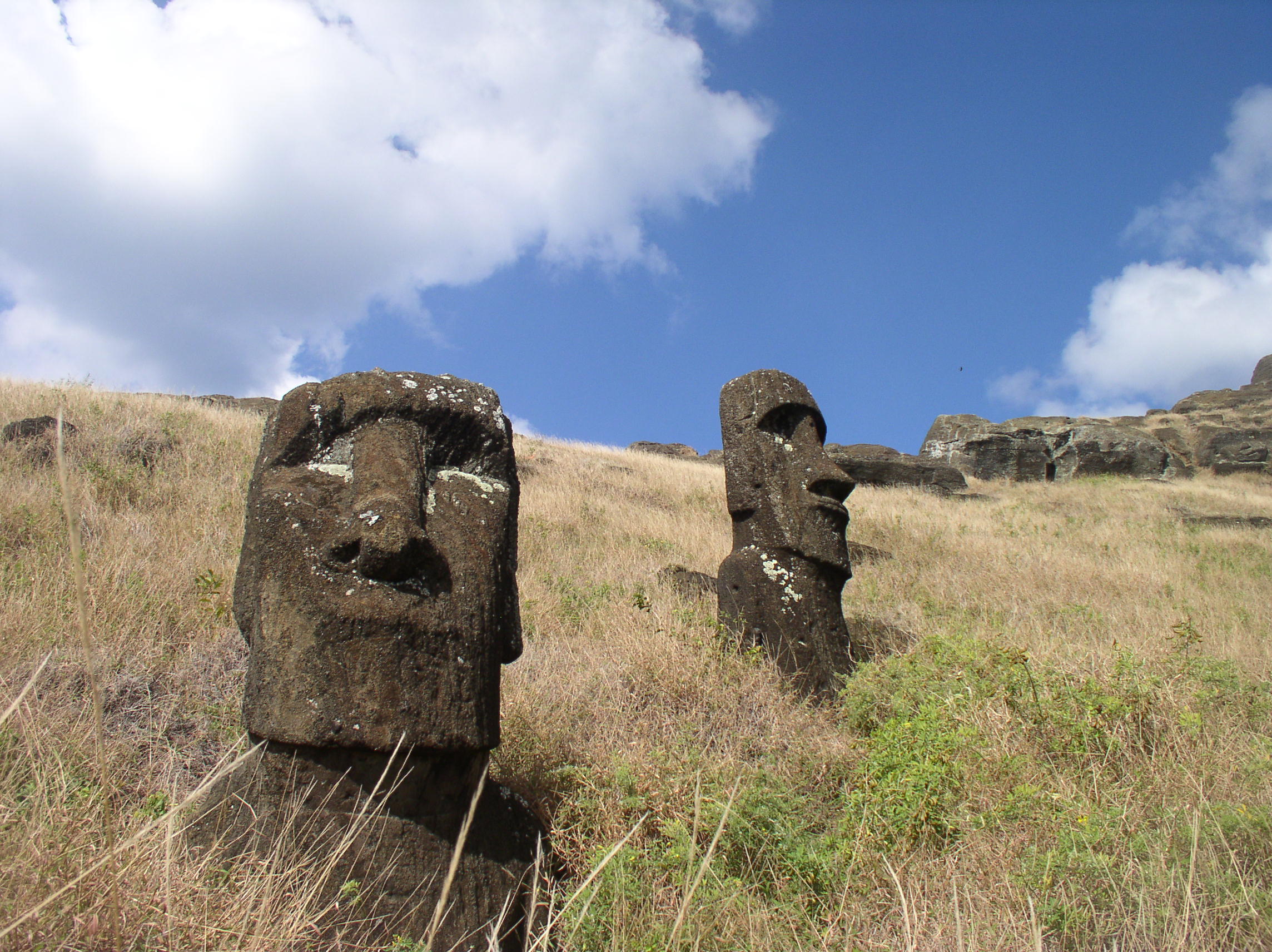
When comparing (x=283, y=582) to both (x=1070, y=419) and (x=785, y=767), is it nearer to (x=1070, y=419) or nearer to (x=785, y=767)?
(x=785, y=767)

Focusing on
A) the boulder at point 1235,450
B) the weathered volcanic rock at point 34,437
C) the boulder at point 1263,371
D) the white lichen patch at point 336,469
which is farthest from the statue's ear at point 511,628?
the boulder at point 1263,371

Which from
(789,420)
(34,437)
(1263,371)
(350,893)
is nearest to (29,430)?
(34,437)

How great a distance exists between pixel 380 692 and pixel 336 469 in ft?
3.16

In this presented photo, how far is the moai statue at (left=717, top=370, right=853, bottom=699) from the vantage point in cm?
579

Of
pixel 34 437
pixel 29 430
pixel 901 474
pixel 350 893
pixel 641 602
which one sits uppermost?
pixel 901 474

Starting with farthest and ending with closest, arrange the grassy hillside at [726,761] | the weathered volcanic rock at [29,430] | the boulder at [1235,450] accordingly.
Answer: the boulder at [1235,450]
the weathered volcanic rock at [29,430]
the grassy hillside at [726,761]

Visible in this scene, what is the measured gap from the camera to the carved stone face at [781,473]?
6055mm

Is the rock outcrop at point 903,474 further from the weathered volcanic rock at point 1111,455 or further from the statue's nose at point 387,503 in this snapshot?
the statue's nose at point 387,503

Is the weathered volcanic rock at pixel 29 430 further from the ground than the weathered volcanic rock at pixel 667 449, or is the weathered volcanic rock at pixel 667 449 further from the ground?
the weathered volcanic rock at pixel 667 449

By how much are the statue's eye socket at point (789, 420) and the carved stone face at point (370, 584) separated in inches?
137

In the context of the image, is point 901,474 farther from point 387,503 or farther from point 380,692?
point 380,692

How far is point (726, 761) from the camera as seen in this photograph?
12.5 feet

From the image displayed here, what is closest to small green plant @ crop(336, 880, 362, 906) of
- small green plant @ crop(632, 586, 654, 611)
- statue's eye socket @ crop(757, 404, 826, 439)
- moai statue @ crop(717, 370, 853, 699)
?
moai statue @ crop(717, 370, 853, 699)

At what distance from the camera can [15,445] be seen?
8703 mm
